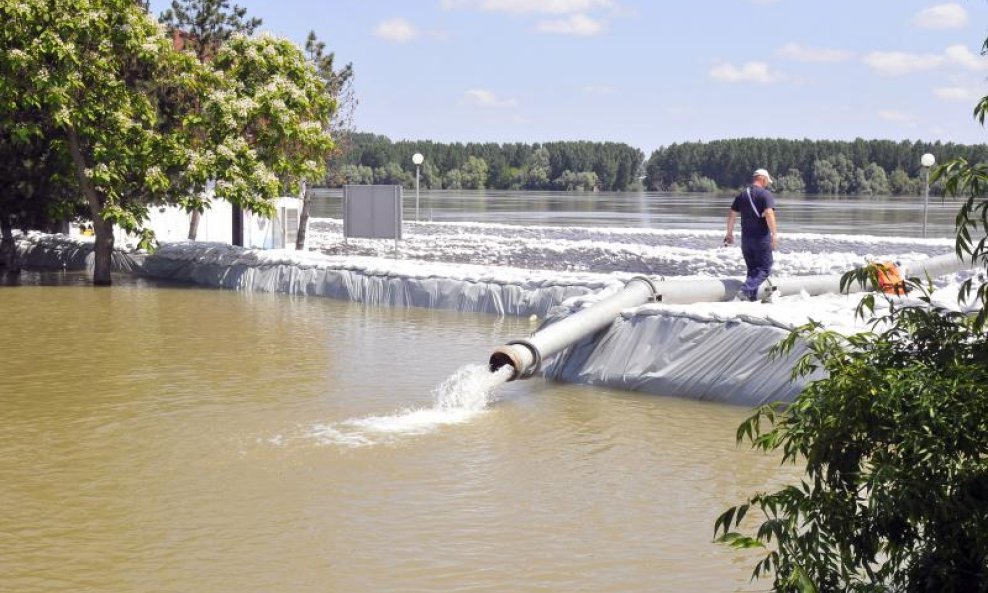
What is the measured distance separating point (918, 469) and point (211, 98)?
796 inches

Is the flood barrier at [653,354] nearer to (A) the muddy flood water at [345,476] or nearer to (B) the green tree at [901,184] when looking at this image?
(A) the muddy flood water at [345,476]

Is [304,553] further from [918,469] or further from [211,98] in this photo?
[211,98]

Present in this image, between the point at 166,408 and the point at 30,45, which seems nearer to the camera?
the point at 166,408

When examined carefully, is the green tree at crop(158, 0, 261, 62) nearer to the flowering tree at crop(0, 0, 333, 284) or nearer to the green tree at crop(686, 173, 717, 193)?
the flowering tree at crop(0, 0, 333, 284)

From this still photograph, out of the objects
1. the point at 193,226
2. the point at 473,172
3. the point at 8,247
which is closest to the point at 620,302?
the point at 8,247

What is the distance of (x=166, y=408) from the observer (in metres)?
10.3

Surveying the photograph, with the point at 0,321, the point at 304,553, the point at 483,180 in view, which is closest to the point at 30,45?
the point at 0,321

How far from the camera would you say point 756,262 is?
44.2ft

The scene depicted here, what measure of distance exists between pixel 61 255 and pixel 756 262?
1885 centimetres

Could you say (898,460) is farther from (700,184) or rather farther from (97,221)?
(700,184)

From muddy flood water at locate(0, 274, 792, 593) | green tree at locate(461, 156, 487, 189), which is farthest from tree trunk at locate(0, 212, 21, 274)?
green tree at locate(461, 156, 487, 189)

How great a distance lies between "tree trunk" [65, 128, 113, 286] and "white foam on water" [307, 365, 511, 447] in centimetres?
1303

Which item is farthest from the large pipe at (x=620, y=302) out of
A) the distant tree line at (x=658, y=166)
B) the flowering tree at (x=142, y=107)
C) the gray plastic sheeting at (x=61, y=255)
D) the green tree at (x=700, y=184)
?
the green tree at (x=700, y=184)

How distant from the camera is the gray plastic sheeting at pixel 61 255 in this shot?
2600 cm
